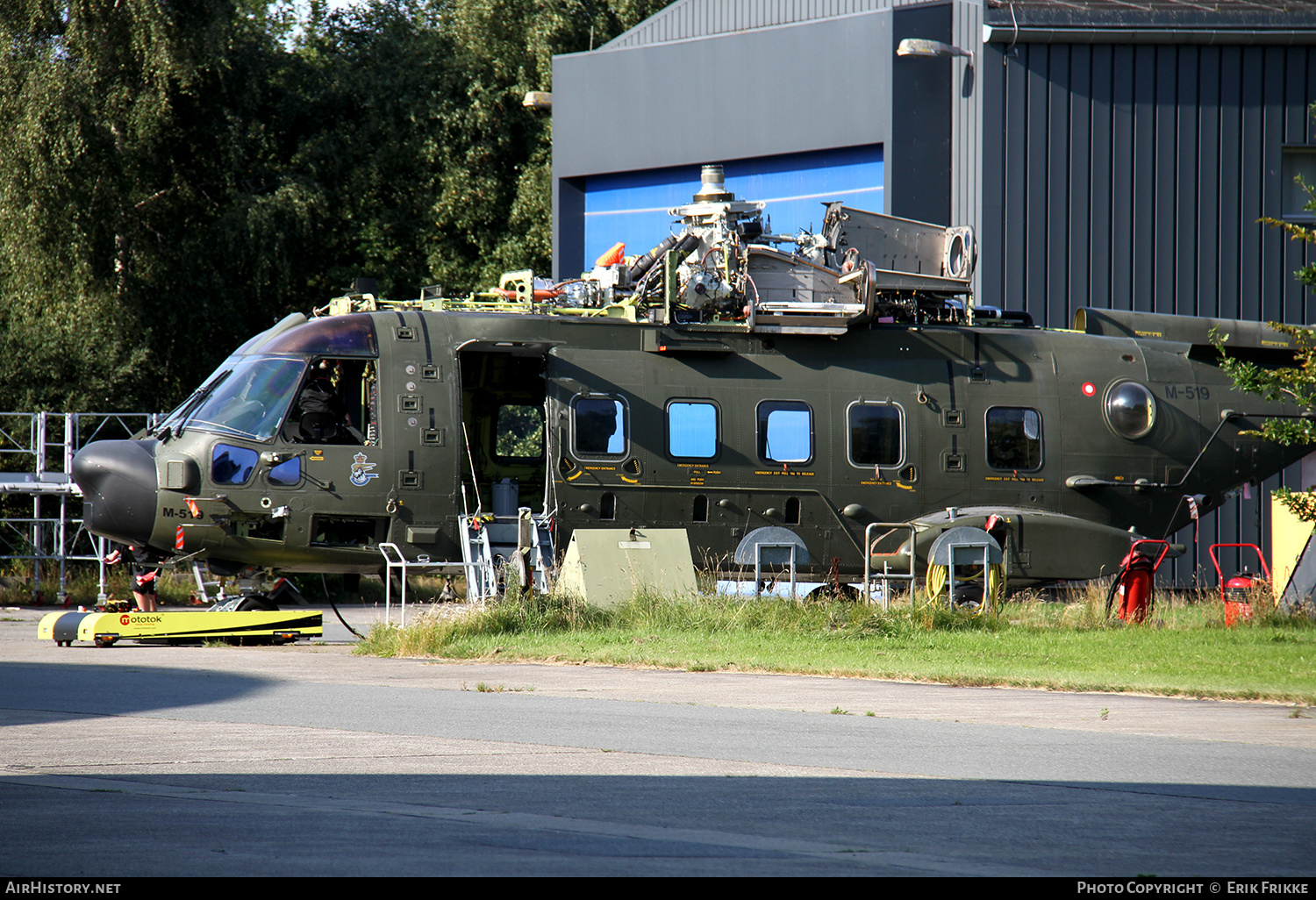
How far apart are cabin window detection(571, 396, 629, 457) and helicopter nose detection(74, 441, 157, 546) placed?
15.6 ft

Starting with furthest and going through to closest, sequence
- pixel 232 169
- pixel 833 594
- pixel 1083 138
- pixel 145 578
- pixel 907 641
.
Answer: pixel 232 169
pixel 1083 138
pixel 833 594
pixel 145 578
pixel 907 641

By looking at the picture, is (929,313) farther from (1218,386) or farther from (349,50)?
(349,50)

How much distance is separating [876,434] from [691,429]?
7.67 feet

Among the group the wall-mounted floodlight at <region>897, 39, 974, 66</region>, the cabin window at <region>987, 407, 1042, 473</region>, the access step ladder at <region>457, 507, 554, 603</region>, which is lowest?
the access step ladder at <region>457, 507, 554, 603</region>

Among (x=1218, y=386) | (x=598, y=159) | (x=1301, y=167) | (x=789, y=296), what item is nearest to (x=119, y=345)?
(x=598, y=159)

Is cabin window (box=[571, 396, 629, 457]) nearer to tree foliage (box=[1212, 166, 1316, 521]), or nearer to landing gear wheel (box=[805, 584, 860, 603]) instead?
landing gear wheel (box=[805, 584, 860, 603])

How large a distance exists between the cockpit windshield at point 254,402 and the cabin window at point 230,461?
0.55 ft

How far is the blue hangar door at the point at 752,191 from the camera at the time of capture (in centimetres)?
2741

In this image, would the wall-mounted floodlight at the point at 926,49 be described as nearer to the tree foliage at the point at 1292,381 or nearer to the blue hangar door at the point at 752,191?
the blue hangar door at the point at 752,191

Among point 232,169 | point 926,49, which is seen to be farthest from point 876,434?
point 232,169

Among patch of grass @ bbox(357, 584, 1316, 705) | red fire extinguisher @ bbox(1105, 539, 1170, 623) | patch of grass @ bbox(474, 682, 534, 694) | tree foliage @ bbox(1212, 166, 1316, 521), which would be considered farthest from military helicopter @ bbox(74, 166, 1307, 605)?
patch of grass @ bbox(474, 682, 534, 694)

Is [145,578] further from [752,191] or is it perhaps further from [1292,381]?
[752,191]

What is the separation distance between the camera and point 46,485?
916 inches

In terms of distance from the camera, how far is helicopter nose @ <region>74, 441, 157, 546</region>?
50.8ft
